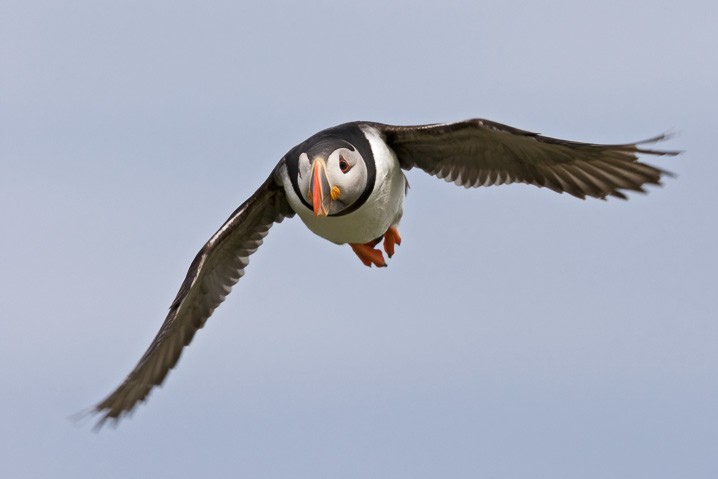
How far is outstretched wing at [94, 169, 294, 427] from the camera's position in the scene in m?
19.0

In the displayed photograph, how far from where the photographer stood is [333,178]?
17391 mm

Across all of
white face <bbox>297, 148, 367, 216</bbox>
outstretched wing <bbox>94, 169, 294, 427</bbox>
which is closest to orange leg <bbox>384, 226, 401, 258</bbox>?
outstretched wing <bbox>94, 169, 294, 427</bbox>

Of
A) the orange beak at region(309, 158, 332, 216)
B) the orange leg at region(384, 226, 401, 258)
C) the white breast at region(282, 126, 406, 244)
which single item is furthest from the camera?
the orange leg at region(384, 226, 401, 258)

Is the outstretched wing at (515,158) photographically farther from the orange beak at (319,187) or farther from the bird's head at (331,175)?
the orange beak at (319,187)

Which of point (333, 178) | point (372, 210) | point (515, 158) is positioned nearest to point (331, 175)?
point (333, 178)

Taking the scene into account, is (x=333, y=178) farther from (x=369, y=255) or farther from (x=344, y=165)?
(x=369, y=255)

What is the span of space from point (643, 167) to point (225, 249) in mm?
5748

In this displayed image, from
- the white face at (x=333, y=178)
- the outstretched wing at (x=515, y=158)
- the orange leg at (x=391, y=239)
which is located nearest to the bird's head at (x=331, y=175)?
the white face at (x=333, y=178)

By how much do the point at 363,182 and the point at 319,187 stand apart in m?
0.73

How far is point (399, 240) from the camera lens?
64.5 feet

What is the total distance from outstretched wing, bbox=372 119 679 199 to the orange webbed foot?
130cm

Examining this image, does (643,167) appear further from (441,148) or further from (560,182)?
(441,148)

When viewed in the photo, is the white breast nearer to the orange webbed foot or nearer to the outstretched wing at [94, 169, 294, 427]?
the orange webbed foot

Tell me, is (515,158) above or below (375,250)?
above
